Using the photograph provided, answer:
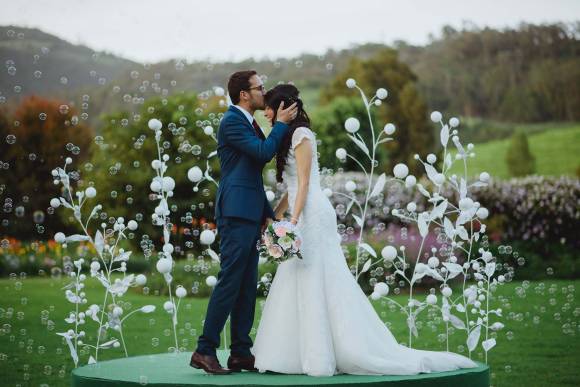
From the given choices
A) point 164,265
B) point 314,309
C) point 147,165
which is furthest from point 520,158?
point 314,309

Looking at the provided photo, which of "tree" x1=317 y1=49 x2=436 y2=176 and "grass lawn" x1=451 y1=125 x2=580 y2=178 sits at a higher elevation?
"tree" x1=317 y1=49 x2=436 y2=176

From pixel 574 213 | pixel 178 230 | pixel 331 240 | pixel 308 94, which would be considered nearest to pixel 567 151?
pixel 308 94

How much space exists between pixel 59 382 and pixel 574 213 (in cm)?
1358

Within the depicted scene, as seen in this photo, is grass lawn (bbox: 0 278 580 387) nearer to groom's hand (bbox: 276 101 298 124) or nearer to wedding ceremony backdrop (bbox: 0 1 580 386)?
wedding ceremony backdrop (bbox: 0 1 580 386)

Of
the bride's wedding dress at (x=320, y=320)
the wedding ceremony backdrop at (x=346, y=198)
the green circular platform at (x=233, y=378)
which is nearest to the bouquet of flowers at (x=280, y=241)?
the bride's wedding dress at (x=320, y=320)

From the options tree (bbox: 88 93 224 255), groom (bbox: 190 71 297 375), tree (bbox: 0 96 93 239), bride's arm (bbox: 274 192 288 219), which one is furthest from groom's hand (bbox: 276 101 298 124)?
tree (bbox: 0 96 93 239)

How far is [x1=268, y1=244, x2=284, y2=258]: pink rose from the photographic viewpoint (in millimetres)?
5578

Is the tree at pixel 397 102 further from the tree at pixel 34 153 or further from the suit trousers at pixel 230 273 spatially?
the suit trousers at pixel 230 273

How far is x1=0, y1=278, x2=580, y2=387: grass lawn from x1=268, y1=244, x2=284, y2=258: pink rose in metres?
1.58

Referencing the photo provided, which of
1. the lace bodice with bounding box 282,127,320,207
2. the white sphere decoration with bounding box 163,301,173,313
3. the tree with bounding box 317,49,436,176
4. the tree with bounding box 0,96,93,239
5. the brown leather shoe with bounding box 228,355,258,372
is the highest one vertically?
the tree with bounding box 317,49,436,176

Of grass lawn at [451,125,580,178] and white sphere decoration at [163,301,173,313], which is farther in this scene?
grass lawn at [451,125,580,178]

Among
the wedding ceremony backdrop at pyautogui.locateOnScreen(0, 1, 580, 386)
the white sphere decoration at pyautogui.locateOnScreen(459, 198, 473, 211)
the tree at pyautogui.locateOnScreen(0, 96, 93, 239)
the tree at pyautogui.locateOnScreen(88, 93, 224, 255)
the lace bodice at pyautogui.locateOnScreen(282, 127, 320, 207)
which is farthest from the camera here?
the tree at pyautogui.locateOnScreen(0, 96, 93, 239)

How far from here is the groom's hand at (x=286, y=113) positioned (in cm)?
579

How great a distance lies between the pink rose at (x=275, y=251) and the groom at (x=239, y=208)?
0.22 meters
